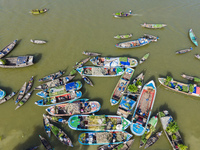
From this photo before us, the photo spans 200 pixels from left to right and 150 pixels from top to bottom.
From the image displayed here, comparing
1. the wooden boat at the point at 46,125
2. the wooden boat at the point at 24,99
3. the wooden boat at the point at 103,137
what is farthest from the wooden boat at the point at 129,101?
the wooden boat at the point at 24,99

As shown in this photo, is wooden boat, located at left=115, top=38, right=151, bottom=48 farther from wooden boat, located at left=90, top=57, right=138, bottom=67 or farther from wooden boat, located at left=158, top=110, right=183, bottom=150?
wooden boat, located at left=158, top=110, right=183, bottom=150

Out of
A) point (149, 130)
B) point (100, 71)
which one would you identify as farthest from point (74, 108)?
point (149, 130)

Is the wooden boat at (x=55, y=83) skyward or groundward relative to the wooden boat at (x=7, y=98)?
skyward

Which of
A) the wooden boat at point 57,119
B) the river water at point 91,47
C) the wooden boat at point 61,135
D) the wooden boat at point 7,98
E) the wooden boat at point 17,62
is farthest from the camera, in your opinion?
the wooden boat at point 17,62

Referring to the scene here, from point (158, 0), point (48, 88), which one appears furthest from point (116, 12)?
point (48, 88)

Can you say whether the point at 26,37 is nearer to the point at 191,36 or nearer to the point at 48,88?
the point at 48,88

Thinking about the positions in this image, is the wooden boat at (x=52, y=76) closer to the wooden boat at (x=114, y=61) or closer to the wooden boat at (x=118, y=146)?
the wooden boat at (x=114, y=61)

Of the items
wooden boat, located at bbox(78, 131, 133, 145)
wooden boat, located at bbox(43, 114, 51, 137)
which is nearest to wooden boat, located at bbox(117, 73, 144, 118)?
wooden boat, located at bbox(78, 131, 133, 145)
